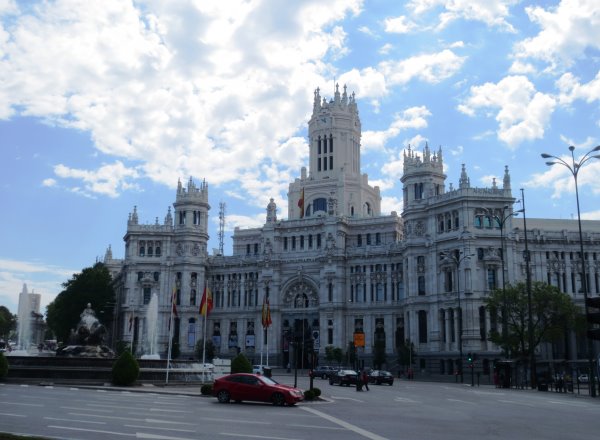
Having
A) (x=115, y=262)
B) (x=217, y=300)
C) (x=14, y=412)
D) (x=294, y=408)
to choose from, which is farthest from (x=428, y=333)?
(x=115, y=262)

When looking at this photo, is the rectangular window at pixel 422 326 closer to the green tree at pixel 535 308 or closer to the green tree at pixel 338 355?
the green tree at pixel 338 355

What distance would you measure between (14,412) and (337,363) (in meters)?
76.5

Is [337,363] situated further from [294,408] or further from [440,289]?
[294,408]

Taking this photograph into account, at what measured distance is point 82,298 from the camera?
11012 cm

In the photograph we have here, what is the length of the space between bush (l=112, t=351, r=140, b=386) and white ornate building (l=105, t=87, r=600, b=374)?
150 feet

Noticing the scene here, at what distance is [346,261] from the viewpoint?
101562mm

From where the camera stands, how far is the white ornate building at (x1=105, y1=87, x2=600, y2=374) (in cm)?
8375

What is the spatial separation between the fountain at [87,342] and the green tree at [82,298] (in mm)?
57855

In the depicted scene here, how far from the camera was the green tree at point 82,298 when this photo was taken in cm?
10962

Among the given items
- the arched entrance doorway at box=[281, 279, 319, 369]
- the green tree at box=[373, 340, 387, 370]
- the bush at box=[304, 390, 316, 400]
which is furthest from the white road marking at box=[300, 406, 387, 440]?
the arched entrance doorway at box=[281, 279, 319, 369]

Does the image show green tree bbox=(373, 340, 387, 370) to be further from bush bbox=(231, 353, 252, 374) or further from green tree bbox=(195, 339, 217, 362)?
bush bbox=(231, 353, 252, 374)

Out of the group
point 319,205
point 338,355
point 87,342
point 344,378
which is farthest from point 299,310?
point 87,342

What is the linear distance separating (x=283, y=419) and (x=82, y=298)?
306 ft

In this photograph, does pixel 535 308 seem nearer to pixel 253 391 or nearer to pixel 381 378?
pixel 381 378
